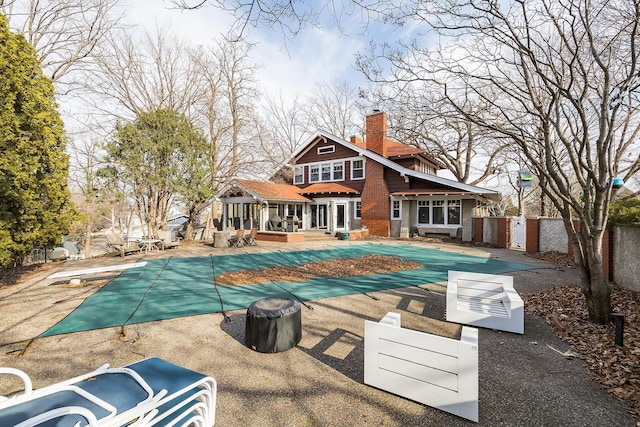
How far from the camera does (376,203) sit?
65.2 ft

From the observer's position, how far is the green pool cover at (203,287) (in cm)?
529

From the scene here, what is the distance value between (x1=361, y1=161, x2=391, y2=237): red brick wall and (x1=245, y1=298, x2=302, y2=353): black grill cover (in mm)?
16106

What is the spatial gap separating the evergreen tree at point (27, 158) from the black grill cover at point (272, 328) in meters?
Result: 7.67

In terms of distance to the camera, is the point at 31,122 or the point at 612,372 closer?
the point at 612,372

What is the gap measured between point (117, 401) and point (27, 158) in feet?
31.3

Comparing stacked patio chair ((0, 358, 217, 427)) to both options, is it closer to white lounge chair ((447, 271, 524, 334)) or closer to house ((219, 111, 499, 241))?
white lounge chair ((447, 271, 524, 334))

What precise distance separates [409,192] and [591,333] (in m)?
14.3

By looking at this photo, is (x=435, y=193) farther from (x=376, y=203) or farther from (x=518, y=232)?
(x=518, y=232)

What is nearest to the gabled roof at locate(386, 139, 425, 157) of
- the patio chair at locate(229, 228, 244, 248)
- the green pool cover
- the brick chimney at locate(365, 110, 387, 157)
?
the brick chimney at locate(365, 110, 387, 157)

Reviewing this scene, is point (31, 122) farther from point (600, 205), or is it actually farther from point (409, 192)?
point (409, 192)

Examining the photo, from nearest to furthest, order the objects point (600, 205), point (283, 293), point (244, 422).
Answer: point (244, 422) < point (600, 205) < point (283, 293)

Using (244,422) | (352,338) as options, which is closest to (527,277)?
(352,338)

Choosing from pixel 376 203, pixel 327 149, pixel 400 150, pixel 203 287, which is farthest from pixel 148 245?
pixel 400 150

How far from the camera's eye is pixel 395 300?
6.22 meters
